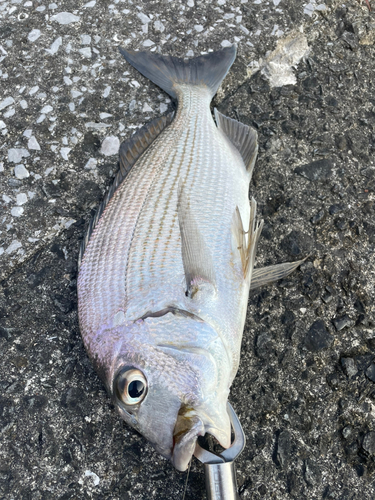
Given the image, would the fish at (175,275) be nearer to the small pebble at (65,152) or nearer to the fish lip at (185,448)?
the fish lip at (185,448)

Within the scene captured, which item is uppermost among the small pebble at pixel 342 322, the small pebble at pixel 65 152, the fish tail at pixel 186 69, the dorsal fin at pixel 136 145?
the fish tail at pixel 186 69

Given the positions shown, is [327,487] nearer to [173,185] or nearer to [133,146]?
[173,185]

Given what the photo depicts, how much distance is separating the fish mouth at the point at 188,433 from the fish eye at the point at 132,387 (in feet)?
0.62

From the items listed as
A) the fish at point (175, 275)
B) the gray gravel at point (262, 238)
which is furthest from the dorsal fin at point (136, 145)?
the gray gravel at point (262, 238)

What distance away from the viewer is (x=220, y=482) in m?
1.71

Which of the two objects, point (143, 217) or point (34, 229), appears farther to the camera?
point (34, 229)

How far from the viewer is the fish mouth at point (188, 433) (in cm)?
165

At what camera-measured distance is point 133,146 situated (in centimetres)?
259

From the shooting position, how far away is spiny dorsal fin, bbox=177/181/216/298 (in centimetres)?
A: 194

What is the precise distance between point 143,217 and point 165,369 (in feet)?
2.61

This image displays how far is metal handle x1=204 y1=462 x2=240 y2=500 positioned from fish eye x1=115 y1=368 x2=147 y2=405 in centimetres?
41

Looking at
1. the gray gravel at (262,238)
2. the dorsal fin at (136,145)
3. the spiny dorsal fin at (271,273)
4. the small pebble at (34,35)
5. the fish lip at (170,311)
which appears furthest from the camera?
the small pebble at (34,35)

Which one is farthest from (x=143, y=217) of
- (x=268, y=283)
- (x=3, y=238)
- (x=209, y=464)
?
(x=209, y=464)

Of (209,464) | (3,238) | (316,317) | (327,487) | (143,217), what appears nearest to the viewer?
(209,464)
